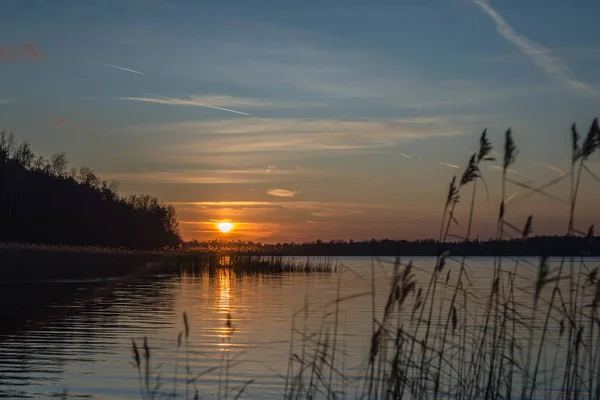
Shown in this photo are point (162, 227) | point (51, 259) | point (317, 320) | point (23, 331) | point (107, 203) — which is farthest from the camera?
point (162, 227)

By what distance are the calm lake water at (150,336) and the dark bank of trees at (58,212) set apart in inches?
1583

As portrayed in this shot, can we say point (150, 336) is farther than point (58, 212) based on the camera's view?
No

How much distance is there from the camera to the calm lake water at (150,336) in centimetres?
1100

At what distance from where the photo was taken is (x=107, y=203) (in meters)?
102

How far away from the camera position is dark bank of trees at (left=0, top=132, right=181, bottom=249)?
70.8 metres

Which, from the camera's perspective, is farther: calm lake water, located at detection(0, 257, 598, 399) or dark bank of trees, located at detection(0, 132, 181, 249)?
dark bank of trees, located at detection(0, 132, 181, 249)

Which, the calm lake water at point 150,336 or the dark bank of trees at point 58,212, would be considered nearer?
the calm lake water at point 150,336

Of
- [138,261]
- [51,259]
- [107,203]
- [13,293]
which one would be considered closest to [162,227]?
[107,203]

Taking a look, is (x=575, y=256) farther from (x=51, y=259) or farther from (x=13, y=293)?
(x=51, y=259)

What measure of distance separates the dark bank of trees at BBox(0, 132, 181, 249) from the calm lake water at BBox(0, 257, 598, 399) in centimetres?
4020

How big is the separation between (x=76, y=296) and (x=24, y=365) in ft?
55.4

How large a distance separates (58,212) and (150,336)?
67881 millimetres

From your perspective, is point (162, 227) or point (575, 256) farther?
point (162, 227)

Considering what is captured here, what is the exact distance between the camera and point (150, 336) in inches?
653
